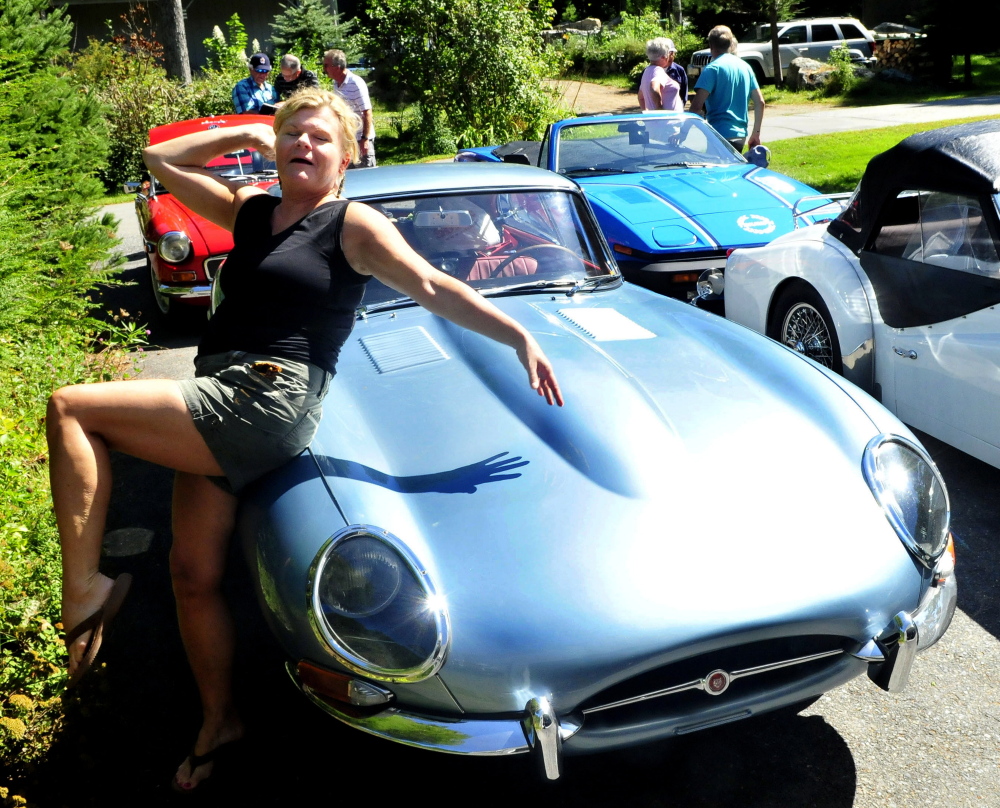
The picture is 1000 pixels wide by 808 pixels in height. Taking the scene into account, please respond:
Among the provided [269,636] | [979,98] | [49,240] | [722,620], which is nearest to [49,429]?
[269,636]

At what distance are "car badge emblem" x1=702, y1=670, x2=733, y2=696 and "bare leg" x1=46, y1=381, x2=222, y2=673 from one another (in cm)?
145

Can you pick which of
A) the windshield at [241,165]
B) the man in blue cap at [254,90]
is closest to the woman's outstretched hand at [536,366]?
the windshield at [241,165]

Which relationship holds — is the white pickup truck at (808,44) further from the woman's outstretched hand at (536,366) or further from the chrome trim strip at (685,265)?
the woman's outstretched hand at (536,366)

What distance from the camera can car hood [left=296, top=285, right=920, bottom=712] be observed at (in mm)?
2201

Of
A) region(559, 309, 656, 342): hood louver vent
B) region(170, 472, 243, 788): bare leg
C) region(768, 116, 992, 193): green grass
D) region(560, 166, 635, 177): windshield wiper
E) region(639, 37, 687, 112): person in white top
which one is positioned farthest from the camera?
region(768, 116, 992, 193): green grass

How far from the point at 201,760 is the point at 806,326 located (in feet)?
12.1

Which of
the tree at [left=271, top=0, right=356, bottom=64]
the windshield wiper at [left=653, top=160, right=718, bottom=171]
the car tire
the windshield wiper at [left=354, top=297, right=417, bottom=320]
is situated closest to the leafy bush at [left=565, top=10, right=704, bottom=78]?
the tree at [left=271, top=0, right=356, bottom=64]

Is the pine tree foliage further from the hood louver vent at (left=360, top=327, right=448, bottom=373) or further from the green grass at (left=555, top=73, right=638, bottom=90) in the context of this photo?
the green grass at (left=555, top=73, right=638, bottom=90)

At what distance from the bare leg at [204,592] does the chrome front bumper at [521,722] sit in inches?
13.1

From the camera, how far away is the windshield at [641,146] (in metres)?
7.77

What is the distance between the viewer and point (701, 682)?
90.4 inches

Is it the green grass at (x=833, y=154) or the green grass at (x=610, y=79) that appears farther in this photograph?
the green grass at (x=610, y=79)

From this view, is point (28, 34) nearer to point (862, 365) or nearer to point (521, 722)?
point (862, 365)

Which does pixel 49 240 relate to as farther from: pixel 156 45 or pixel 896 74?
pixel 896 74
